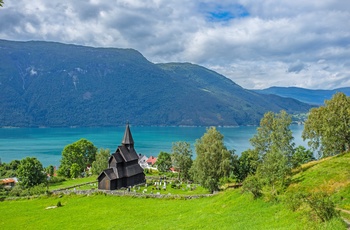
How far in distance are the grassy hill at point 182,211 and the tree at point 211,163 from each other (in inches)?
247

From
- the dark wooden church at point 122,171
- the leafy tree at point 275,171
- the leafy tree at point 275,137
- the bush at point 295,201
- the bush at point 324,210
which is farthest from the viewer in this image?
the dark wooden church at point 122,171

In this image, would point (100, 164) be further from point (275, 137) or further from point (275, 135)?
point (275, 135)

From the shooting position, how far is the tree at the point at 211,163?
4431 cm

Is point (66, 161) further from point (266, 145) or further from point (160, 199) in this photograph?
point (266, 145)

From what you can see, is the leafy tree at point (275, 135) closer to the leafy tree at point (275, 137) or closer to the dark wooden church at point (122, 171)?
the leafy tree at point (275, 137)

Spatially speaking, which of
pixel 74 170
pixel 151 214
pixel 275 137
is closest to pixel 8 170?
pixel 74 170

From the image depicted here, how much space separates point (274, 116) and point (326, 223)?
103ft

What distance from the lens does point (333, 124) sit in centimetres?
3956

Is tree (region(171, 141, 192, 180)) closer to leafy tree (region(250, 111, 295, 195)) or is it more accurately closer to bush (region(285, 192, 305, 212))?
Result: leafy tree (region(250, 111, 295, 195))

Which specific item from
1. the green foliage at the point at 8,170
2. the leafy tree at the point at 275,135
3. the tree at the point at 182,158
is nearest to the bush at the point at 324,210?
the leafy tree at the point at 275,135

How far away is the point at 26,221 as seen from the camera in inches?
1357

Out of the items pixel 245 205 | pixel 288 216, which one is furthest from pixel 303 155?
pixel 288 216

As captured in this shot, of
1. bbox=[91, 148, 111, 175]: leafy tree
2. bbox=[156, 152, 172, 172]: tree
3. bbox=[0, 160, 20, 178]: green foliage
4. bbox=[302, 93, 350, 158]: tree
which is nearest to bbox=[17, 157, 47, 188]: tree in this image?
bbox=[91, 148, 111, 175]: leafy tree

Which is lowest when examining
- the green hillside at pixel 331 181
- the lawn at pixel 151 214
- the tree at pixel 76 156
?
the lawn at pixel 151 214
